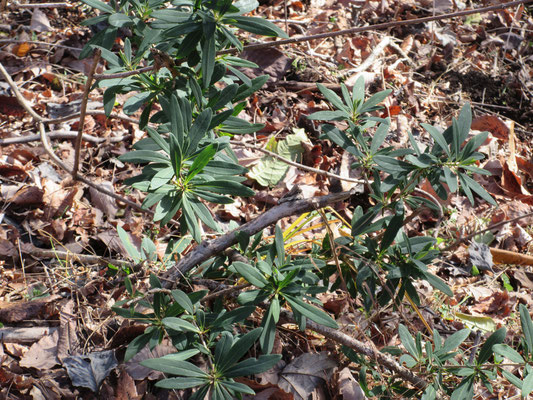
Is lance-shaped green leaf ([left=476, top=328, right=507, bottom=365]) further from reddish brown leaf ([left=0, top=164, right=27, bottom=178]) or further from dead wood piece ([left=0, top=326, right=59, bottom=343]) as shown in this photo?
reddish brown leaf ([left=0, top=164, right=27, bottom=178])

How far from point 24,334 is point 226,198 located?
52.8 inches

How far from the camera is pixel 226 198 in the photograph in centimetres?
165

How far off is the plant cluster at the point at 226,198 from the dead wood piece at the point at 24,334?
0.60m

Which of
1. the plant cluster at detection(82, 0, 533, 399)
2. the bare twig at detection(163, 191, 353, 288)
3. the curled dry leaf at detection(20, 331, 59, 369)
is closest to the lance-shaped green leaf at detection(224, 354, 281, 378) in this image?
the plant cluster at detection(82, 0, 533, 399)

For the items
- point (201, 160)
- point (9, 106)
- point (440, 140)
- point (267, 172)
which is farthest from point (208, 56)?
point (9, 106)

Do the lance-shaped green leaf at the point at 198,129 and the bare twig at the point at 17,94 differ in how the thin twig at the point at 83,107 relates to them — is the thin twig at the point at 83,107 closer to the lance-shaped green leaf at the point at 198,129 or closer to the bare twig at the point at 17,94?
the bare twig at the point at 17,94

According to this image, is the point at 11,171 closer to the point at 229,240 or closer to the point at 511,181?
the point at 229,240

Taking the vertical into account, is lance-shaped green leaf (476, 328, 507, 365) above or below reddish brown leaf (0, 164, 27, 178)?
below

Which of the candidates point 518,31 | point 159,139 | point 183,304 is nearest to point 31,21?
point 159,139

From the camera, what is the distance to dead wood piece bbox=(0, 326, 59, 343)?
2.26 meters

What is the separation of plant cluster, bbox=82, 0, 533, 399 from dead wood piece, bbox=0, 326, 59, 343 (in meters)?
0.60

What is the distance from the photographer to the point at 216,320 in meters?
1.83

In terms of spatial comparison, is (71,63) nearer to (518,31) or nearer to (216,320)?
(216,320)

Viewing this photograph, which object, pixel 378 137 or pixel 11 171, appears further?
pixel 11 171
